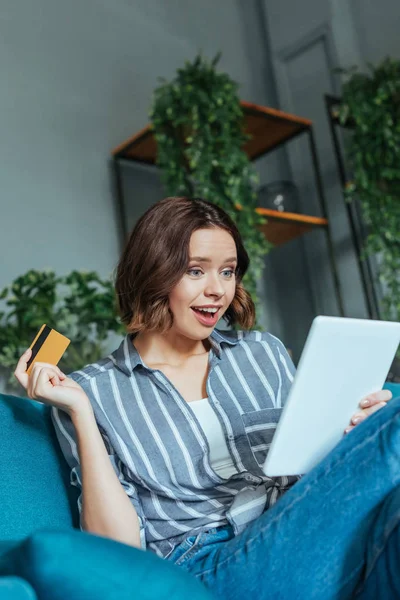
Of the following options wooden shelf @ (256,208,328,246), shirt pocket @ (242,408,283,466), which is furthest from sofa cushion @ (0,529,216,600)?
wooden shelf @ (256,208,328,246)

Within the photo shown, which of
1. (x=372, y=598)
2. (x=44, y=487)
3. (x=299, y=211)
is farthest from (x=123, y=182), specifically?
(x=372, y=598)

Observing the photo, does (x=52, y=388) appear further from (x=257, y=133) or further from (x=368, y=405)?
(x=257, y=133)

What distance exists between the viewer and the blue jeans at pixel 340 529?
90 centimetres

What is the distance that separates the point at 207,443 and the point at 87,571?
0.65 meters

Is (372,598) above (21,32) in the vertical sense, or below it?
below

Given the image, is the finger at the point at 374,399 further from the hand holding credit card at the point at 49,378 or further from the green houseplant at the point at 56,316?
the green houseplant at the point at 56,316

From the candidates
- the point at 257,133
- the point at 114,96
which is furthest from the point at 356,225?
the point at 114,96

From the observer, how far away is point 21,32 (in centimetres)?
334

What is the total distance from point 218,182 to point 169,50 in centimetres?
135

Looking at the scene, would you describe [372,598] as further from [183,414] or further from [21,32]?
[21,32]

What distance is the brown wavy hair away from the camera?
4.50ft

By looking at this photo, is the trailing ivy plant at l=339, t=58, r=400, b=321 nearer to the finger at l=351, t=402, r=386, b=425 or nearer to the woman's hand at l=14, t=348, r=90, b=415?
the finger at l=351, t=402, r=386, b=425

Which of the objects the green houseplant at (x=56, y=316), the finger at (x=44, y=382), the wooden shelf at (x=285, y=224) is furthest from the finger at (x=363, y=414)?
the wooden shelf at (x=285, y=224)

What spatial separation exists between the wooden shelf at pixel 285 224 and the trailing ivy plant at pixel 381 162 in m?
0.27
